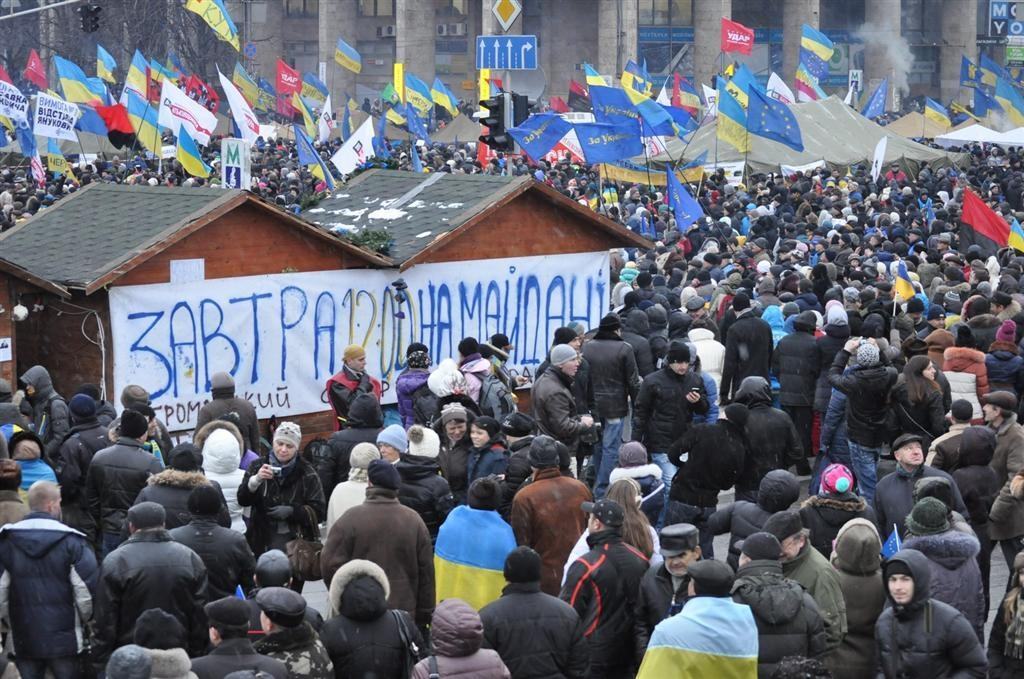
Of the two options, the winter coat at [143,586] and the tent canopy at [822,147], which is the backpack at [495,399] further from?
the tent canopy at [822,147]

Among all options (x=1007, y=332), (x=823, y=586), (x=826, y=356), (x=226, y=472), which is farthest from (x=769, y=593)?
(x=826, y=356)

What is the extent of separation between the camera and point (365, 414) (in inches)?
407

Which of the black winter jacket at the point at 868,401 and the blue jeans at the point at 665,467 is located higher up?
the black winter jacket at the point at 868,401

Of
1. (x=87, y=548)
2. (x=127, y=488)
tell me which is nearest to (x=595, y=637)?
(x=87, y=548)

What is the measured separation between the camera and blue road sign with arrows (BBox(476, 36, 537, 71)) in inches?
834

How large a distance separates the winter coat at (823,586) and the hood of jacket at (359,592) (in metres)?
1.81

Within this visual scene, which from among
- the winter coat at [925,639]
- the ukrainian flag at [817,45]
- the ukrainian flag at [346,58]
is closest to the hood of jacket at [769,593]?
the winter coat at [925,639]

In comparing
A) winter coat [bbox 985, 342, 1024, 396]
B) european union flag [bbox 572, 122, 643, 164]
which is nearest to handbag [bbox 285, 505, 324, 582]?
winter coat [bbox 985, 342, 1024, 396]

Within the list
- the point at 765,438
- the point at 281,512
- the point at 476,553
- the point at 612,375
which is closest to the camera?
the point at 476,553

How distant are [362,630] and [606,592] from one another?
128 centimetres

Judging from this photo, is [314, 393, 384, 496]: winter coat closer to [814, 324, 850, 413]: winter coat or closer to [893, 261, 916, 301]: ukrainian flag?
[814, 324, 850, 413]: winter coat

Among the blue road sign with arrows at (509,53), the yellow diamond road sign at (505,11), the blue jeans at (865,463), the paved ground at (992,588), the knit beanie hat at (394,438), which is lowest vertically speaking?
the paved ground at (992,588)

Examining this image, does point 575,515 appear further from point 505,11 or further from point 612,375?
point 505,11

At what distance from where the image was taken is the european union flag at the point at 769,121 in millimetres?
27609
